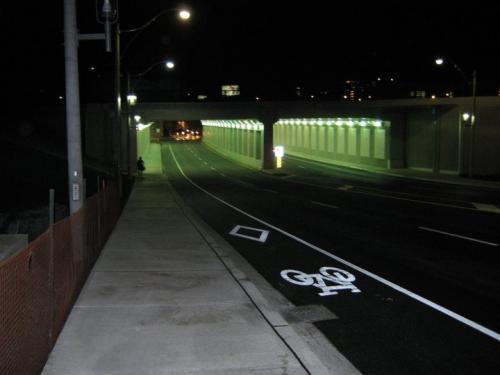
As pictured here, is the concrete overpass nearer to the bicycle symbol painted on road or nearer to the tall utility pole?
the bicycle symbol painted on road

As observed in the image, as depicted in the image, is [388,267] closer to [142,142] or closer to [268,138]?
[268,138]

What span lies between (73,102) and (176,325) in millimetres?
4530

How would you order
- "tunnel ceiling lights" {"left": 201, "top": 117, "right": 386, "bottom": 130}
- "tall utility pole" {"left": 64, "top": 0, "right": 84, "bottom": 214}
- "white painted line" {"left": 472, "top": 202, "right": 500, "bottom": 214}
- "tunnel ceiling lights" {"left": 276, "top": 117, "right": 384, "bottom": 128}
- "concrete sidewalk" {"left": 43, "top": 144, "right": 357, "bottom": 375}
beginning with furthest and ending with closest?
1. "tunnel ceiling lights" {"left": 201, "top": 117, "right": 386, "bottom": 130}
2. "tunnel ceiling lights" {"left": 276, "top": 117, "right": 384, "bottom": 128}
3. "white painted line" {"left": 472, "top": 202, "right": 500, "bottom": 214}
4. "tall utility pole" {"left": 64, "top": 0, "right": 84, "bottom": 214}
5. "concrete sidewalk" {"left": 43, "top": 144, "right": 357, "bottom": 375}

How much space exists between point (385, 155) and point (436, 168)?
24.0 ft

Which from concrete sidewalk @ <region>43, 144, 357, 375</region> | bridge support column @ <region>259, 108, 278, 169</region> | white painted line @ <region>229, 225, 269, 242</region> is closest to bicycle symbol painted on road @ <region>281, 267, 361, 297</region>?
concrete sidewalk @ <region>43, 144, 357, 375</region>

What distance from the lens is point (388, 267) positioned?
40.5 ft

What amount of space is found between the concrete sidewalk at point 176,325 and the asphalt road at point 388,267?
0.85m

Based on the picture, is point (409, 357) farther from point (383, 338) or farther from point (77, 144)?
point (77, 144)

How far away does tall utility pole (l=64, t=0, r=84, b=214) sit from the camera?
9883 mm

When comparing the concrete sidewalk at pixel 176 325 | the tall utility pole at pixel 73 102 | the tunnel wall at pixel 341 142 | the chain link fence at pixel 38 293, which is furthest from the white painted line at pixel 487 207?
the tunnel wall at pixel 341 142

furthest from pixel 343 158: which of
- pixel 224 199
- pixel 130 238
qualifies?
pixel 130 238

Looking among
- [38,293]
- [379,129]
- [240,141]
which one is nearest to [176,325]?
[38,293]

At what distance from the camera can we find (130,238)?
15.7 metres

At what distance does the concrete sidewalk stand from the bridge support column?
43464 millimetres
